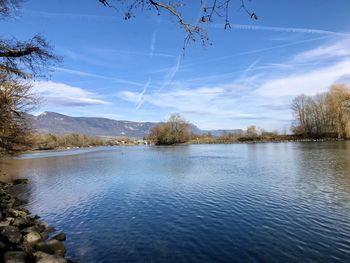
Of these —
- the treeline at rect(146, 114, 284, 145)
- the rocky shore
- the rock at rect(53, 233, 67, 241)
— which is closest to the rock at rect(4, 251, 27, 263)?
the rocky shore

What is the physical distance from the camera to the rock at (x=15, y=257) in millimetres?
8758

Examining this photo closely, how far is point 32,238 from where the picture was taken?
1172 centimetres

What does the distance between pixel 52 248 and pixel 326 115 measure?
109 m

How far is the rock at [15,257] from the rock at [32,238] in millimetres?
2242

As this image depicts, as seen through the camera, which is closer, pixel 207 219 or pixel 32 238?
pixel 32 238

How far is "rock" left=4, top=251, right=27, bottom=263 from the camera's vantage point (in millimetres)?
8758

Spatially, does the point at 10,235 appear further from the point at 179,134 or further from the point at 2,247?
Result: the point at 179,134

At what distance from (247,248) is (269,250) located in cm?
81

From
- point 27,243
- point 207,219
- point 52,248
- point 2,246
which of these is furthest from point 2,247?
point 207,219

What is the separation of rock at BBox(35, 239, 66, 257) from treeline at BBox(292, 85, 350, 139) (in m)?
96.0

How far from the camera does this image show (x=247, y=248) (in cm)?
1084

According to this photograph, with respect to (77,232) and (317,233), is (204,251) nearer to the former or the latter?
(317,233)

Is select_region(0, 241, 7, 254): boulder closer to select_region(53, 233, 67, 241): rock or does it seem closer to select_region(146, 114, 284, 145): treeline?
select_region(53, 233, 67, 241): rock

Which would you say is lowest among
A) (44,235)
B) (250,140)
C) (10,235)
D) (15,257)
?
(44,235)
